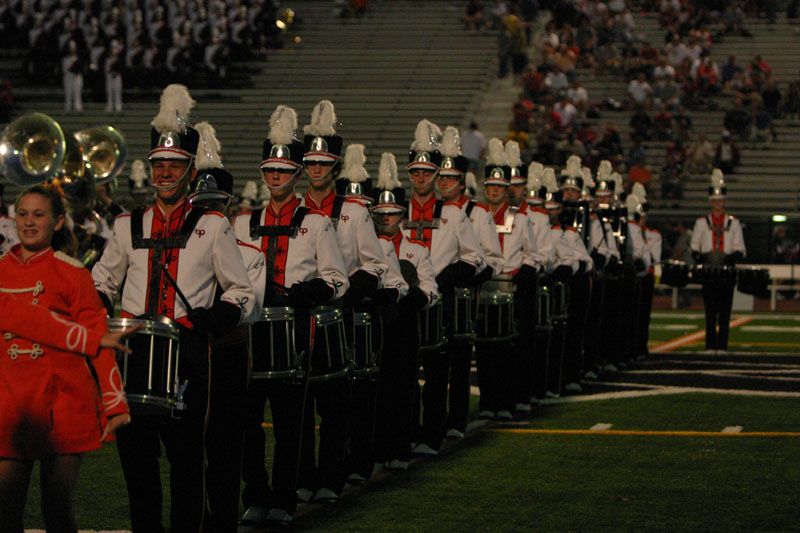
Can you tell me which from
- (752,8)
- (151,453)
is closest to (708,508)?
(151,453)

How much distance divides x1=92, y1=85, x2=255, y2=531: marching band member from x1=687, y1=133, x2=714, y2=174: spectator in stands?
78.0 feet

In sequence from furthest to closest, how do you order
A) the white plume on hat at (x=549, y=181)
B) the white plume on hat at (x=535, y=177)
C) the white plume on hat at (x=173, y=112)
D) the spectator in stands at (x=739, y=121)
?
the spectator in stands at (x=739, y=121)
the white plume on hat at (x=535, y=177)
the white plume on hat at (x=549, y=181)
the white plume on hat at (x=173, y=112)

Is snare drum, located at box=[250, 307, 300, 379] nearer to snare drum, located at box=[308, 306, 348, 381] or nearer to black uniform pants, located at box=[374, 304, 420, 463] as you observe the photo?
snare drum, located at box=[308, 306, 348, 381]

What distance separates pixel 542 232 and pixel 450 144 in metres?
2.34

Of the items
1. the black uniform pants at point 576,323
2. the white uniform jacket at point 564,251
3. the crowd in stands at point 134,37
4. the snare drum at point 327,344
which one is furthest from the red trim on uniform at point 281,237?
the crowd in stands at point 134,37

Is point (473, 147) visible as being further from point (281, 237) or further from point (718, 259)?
point (281, 237)

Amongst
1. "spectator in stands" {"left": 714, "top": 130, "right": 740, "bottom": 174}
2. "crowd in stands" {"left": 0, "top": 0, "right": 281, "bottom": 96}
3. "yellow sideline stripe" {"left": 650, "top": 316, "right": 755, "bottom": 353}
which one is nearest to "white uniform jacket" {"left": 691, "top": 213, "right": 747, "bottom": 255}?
"yellow sideline stripe" {"left": 650, "top": 316, "right": 755, "bottom": 353}

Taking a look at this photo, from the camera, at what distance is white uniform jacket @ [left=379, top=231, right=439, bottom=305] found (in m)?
9.61

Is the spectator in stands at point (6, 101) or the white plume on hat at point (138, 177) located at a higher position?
the spectator in stands at point (6, 101)

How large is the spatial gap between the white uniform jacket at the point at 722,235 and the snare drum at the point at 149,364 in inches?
520

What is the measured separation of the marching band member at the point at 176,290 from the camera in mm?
6344

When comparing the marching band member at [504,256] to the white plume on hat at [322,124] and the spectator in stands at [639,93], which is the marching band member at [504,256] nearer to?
the white plume on hat at [322,124]

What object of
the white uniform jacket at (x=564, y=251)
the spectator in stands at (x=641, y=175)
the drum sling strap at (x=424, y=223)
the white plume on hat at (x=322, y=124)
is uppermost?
the spectator in stands at (x=641, y=175)

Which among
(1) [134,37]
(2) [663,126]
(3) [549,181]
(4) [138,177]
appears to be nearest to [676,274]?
(3) [549,181]
